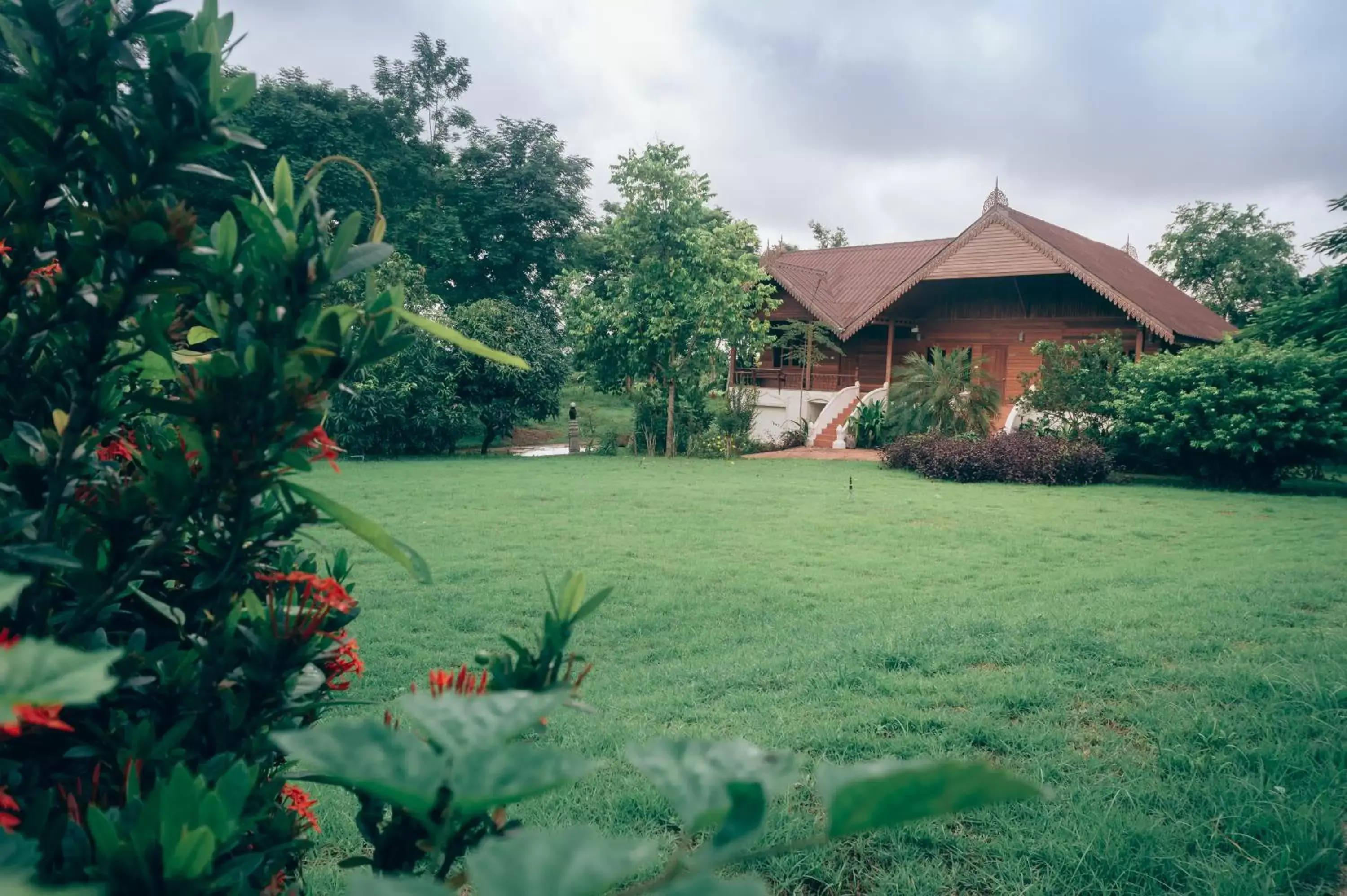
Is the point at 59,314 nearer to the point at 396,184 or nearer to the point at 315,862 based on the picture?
the point at 315,862

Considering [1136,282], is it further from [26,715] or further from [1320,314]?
[26,715]

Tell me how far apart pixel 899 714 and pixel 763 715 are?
627 millimetres

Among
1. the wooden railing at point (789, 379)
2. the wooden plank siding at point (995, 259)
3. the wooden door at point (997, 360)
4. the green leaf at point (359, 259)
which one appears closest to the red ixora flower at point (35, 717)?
the green leaf at point (359, 259)

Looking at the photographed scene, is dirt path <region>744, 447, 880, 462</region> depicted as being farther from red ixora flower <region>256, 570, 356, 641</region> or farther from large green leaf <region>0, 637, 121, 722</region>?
large green leaf <region>0, 637, 121, 722</region>

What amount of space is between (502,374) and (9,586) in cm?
2216

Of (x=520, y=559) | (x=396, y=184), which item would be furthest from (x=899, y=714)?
(x=396, y=184)

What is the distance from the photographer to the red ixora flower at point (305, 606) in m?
1.13

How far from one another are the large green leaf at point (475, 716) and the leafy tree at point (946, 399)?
18.1m

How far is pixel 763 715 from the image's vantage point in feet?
13.3

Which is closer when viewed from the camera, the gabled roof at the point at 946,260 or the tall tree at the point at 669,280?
the gabled roof at the point at 946,260

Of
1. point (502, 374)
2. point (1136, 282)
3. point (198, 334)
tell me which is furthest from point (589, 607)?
point (1136, 282)

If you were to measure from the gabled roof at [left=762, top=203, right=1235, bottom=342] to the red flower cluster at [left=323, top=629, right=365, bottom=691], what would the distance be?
1972 centimetres

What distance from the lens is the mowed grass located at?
2.74 metres

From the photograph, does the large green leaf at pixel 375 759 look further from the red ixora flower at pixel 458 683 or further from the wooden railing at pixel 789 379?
the wooden railing at pixel 789 379
